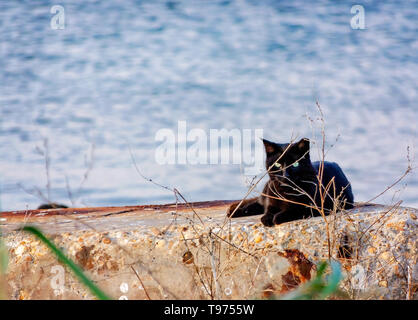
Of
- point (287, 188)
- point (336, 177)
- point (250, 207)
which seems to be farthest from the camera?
point (336, 177)

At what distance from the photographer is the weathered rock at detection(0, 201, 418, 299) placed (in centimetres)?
289

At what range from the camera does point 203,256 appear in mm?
2992

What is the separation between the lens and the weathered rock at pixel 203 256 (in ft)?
9.48

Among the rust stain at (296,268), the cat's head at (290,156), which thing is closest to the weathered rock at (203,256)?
the rust stain at (296,268)

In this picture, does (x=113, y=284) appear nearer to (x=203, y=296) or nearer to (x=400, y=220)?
(x=203, y=296)

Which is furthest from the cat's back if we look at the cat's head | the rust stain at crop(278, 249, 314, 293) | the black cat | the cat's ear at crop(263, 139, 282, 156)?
the rust stain at crop(278, 249, 314, 293)

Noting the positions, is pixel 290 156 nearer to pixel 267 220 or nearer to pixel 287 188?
pixel 287 188

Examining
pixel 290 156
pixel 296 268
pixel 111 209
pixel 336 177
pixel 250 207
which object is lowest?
pixel 111 209

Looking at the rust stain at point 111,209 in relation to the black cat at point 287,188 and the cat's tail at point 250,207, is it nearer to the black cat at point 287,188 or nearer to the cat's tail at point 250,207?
the cat's tail at point 250,207

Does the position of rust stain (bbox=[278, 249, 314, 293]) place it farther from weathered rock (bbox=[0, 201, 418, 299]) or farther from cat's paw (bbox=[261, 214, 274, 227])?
cat's paw (bbox=[261, 214, 274, 227])

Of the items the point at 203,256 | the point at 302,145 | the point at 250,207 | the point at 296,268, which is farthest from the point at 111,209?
the point at 296,268

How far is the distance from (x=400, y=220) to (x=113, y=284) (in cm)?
211
